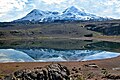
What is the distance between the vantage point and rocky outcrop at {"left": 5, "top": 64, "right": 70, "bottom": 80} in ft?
85.5

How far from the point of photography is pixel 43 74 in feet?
89.2

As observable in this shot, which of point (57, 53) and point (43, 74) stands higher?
point (43, 74)

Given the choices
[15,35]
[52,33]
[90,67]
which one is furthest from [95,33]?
[90,67]

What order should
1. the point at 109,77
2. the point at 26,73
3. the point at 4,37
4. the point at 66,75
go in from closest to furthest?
the point at 26,73 < the point at 66,75 < the point at 109,77 < the point at 4,37

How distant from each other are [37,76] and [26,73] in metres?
1.00

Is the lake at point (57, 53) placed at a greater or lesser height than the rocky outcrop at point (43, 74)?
lesser

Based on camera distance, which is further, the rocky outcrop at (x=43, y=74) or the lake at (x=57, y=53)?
the lake at (x=57, y=53)

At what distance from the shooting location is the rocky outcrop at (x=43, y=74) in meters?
26.0

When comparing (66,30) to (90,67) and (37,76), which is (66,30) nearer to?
(90,67)

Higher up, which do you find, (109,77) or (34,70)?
(34,70)

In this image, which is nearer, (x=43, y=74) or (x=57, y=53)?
(x=43, y=74)

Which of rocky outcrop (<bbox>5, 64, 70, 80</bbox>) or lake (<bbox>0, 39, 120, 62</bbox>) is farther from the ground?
rocky outcrop (<bbox>5, 64, 70, 80</bbox>)

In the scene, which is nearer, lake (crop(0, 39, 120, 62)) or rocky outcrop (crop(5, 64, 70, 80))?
rocky outcrop (crop(5, 64, 70, 80))

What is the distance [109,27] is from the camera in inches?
7121
